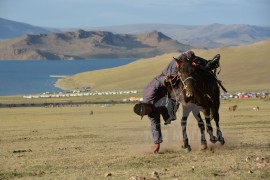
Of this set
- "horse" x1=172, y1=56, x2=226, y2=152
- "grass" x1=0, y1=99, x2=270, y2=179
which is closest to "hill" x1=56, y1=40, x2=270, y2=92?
"grass" x1=0, y1=99, x2=270, y2=179

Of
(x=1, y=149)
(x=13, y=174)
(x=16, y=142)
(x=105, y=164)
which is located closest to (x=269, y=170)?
(x=105, y=164)

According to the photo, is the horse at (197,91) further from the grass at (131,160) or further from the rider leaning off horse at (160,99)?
the grass at (131,160)

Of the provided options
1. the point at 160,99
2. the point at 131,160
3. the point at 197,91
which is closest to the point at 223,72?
the point at 160,99

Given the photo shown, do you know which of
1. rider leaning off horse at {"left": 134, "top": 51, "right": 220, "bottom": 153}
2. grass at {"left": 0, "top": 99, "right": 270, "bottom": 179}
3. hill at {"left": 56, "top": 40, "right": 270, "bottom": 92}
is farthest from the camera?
Answer: hill at {"left": 56, "top": 40, "right": 270, "bottom": 92}

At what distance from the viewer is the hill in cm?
9593

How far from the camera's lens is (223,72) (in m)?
103

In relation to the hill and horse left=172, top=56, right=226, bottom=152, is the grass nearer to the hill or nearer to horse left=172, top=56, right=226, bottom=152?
horse left=172, top=56, right=226, bottom=152

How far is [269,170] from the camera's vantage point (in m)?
10.5

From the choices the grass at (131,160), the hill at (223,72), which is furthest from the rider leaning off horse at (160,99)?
the hill at (223,72)

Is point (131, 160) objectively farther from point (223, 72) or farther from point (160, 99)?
point (223, 72)

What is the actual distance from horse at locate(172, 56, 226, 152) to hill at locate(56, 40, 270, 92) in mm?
72189

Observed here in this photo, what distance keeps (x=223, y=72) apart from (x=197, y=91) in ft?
298

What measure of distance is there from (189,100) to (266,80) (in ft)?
260

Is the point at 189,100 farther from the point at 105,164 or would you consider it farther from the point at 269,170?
the point at 269,170
